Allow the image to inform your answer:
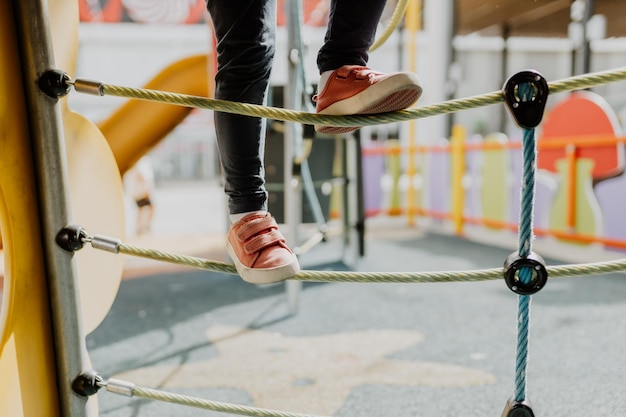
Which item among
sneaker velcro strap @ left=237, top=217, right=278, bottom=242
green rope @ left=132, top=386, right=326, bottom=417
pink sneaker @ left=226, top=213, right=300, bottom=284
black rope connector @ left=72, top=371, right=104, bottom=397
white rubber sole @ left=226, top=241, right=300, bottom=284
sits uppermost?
sneaker velcro strap @ left=237, top=217, right=278, bottom=242

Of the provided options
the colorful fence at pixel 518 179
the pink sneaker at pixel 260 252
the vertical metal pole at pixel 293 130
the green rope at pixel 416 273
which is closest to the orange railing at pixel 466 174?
the colorful fence at pixel 518 179

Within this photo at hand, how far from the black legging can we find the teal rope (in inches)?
10.2

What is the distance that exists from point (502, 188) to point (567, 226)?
0.61 meters

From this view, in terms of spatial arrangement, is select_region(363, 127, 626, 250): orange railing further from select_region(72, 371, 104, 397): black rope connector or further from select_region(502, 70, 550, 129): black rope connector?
select_region(72, 371, 104, 397): black rope connector

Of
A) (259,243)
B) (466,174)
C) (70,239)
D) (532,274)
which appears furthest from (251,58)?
(466,174)

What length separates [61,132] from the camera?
0.76 metres

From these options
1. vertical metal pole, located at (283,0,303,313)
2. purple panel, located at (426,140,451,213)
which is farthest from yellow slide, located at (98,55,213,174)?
purple panel, located at (426,140,451,213)

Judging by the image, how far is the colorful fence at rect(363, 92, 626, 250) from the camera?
8.43 ft

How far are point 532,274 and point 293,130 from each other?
126 centimetres

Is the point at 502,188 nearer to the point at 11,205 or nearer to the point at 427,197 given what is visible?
the point at 427,197

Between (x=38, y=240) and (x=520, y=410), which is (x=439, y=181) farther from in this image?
(x=38, y=240)

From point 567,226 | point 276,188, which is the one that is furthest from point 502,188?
point 276,188

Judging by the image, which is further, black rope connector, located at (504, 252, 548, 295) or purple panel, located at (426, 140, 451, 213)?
purple panel, located at (426, 140, 451, 213)

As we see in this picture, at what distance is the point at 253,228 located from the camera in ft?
2.55
